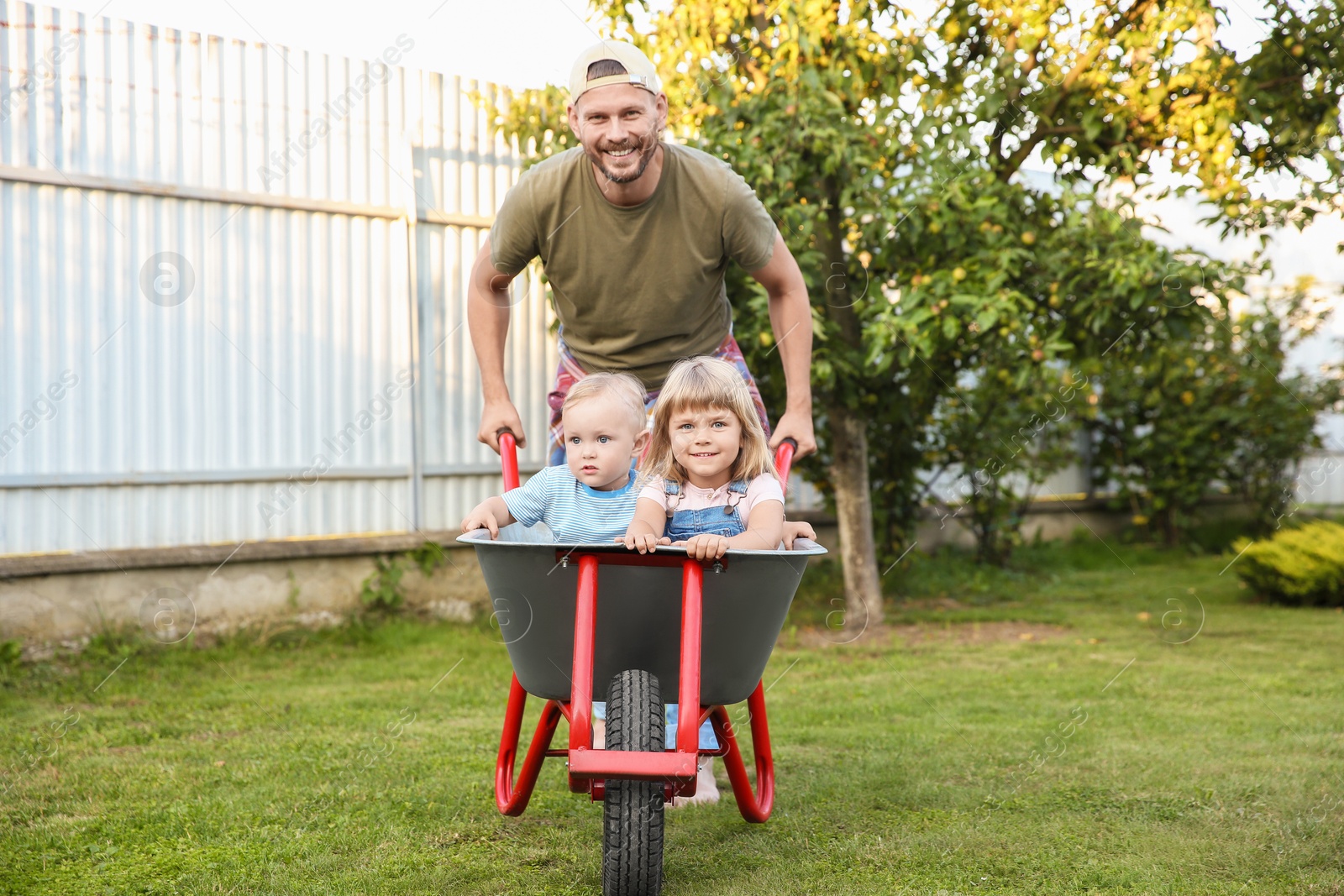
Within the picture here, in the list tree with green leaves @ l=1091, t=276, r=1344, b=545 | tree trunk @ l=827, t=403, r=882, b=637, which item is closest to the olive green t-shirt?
tree trunk @ l=827, t=403, r=882, b=637

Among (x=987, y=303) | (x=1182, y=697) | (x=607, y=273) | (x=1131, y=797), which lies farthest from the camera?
(x=987, y=303)

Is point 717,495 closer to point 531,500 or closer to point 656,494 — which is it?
point 656,494

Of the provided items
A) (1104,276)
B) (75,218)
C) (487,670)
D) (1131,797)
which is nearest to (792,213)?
(1104,276)

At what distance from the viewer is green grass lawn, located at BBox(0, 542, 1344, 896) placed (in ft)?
7.16

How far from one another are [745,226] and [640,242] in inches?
9.3

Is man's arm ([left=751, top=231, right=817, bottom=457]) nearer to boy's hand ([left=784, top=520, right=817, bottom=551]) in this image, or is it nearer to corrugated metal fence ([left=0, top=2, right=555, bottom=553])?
boy's hand ([left=784, top=520, right=817, bottom=551])

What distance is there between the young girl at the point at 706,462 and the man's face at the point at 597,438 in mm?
61

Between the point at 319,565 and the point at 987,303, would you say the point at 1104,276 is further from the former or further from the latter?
the point at 319,565

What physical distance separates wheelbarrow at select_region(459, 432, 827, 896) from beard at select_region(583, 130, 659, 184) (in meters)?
0.81

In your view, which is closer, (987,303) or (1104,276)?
(987,303)

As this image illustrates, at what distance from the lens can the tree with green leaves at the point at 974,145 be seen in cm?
437

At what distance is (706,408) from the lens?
84.0 inches

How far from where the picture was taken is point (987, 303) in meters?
4.20

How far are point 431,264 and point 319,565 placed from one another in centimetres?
147
